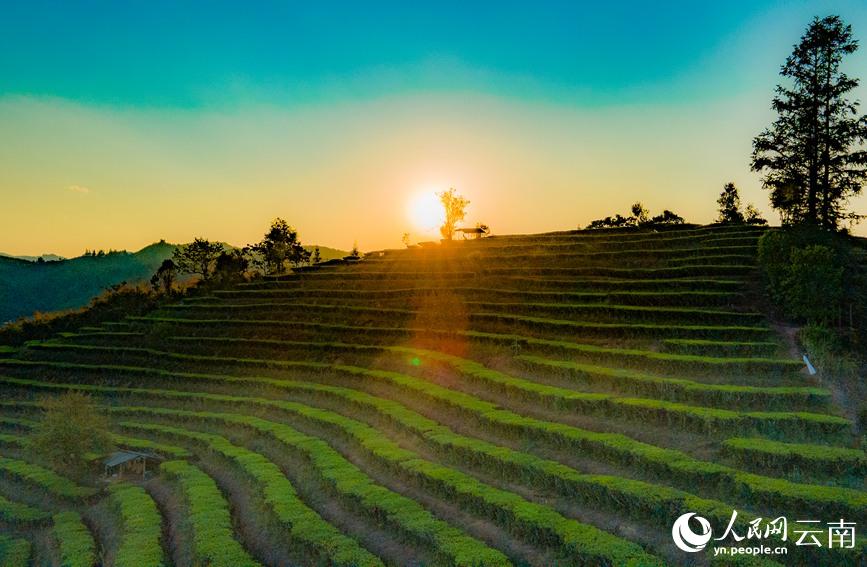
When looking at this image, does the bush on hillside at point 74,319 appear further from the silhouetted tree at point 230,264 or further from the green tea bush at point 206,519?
the green tea bush at point 206,519

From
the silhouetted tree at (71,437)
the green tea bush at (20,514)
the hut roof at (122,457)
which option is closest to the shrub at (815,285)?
the hut roof at (122,457)

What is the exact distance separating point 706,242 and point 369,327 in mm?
22188

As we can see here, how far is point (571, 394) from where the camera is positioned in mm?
20219

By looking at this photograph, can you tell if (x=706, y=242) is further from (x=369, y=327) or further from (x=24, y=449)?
(x=24, y=449)

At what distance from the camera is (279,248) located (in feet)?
236

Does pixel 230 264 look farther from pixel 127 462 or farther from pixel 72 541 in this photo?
pixel 72 541

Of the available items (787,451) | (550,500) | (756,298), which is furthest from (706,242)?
(550,500)


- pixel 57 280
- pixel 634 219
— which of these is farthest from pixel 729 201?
pixel 57 280

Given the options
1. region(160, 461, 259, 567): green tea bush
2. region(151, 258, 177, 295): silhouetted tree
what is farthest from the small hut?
region(151, 258, 177, 295): silhouetted tree

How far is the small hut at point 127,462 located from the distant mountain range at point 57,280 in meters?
77.7

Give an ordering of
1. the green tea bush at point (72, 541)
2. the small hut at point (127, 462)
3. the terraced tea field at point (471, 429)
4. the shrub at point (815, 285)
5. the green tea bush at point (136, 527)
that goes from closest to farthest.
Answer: the terraced tea field at point (471, 429) → the green tea bush at point (136, 527) → the green tea bush at point (72, 541) → the small hut at point (127, 462) → the shrub at point (815, 285)

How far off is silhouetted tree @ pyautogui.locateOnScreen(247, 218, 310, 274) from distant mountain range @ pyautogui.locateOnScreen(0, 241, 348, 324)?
3023 cm

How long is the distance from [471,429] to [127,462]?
1379 centimetres

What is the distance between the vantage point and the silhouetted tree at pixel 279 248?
72.4 m
